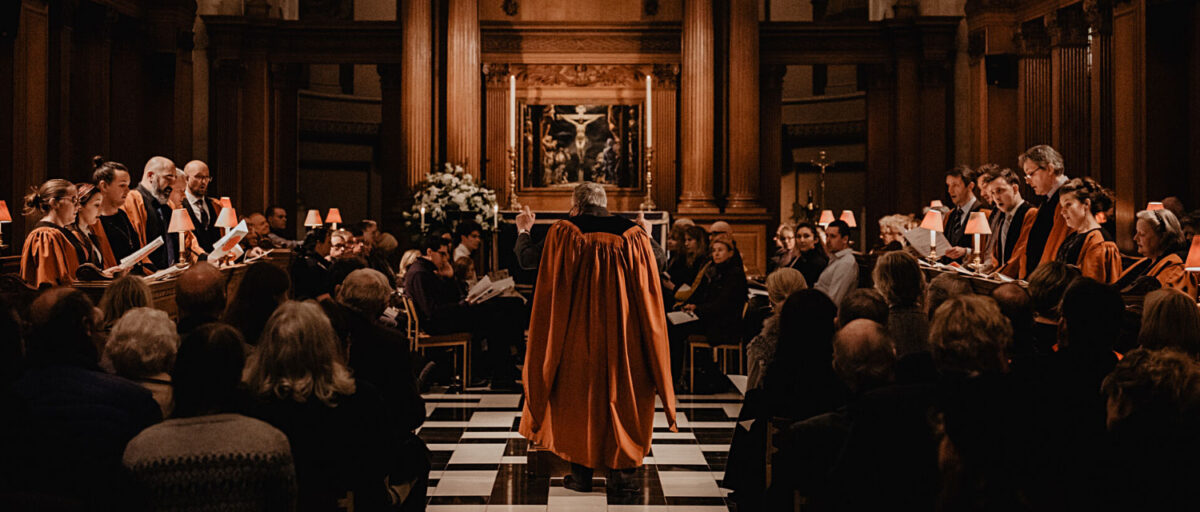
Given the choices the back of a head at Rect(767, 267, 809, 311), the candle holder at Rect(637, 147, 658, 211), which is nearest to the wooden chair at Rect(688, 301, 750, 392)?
the back of a head at Rect(767, 267, 809, 311)

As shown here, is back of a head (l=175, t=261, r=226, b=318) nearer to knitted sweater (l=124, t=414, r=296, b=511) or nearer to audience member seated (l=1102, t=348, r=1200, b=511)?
knitted sweater (l=124, t=414, r=296, b=511)

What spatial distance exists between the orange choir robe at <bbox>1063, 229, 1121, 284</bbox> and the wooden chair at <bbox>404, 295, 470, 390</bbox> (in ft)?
14.4

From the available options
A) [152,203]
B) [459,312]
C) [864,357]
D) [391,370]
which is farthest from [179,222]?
[864,357]

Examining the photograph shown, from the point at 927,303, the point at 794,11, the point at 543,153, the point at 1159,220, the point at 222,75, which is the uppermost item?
the point at 794,11

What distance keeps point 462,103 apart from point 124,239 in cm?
621

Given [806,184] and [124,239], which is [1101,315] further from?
[806,184]

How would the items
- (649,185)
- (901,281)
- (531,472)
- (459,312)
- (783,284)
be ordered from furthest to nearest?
(649,185)
(459,312)
(783,284)
(531,472)
(901,281)

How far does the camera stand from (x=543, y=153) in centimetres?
1417

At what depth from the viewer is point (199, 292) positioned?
4.48m

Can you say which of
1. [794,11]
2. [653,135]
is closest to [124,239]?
[653,135]

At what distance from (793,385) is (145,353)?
7.27ft

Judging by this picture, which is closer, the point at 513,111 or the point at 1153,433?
the point at 1153,433

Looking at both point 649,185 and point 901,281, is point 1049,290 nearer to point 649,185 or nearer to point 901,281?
point 901,281

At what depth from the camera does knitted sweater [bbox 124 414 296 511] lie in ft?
9.16
